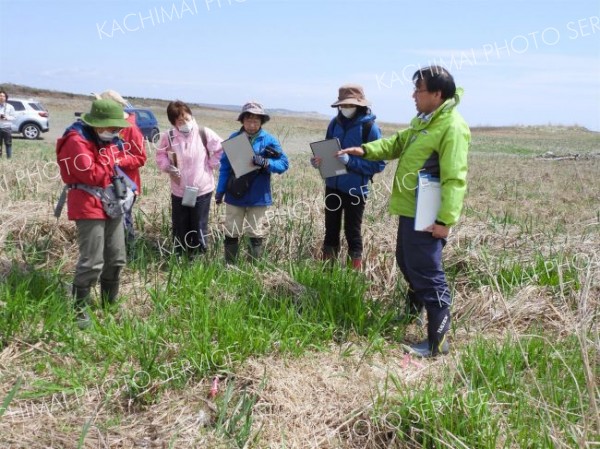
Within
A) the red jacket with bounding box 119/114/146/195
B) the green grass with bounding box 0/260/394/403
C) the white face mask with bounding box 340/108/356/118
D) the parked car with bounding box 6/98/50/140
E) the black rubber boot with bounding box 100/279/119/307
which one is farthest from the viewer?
the parked car with bounding box 6/98/50/140

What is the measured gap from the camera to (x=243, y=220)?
4512 mm

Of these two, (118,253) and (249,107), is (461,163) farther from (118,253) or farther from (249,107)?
(118,253)

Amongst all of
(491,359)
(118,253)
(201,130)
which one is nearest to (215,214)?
(201,130)

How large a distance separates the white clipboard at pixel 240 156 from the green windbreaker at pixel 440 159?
134cm

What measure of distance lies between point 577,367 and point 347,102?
2352 millimetres

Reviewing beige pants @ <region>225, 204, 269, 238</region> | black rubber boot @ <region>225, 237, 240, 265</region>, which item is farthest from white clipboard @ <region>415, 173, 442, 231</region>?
black rubber boot @ <region>225, 237, 240, 265</region>

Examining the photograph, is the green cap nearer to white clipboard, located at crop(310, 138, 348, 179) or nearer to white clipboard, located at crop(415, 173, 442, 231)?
white clipboard, located at crop(310, 138, 348, 179)

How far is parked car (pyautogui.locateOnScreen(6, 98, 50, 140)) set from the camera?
682 inches

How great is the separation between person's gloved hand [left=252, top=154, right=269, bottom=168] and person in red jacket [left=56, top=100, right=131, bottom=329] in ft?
3.59

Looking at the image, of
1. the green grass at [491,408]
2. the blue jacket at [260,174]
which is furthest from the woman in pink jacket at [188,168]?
the green grass at [491,408]

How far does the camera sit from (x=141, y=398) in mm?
2705

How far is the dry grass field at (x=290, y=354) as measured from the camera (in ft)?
7.91

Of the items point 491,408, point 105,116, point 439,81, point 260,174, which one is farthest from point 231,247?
point 491,408

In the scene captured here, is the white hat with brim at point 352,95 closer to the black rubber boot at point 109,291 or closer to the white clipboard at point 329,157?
the white clipboard at point 329,157
